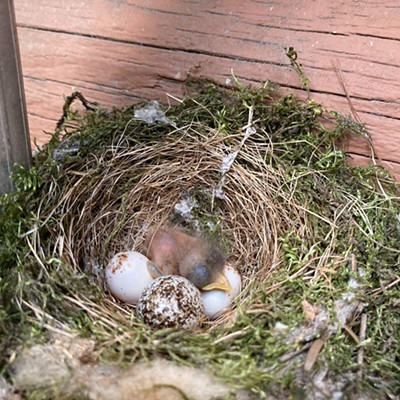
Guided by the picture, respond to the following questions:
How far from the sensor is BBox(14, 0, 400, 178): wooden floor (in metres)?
1.37

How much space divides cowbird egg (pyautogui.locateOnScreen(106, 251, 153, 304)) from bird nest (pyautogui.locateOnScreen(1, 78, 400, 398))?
1.2 inches

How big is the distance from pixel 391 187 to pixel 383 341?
44 centimetres

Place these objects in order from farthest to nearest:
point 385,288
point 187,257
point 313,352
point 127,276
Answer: point 187,257
point 127,276
point 385,288
point 313,352

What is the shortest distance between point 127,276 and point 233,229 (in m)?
0.32

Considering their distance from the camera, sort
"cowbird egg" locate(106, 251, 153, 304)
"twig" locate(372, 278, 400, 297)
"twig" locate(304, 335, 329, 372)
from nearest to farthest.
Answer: "twig" locate(304, 335, 329, 372) → "twig" locate(372, 278, 400, 297) → "cowbird egg" locate(106, 251, 153, 304)

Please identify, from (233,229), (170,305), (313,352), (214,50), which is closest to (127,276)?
(170,305)

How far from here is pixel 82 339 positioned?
3.44 ft

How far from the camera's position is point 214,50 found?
150cm

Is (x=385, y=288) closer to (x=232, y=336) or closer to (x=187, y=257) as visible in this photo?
(x=232, y=336)

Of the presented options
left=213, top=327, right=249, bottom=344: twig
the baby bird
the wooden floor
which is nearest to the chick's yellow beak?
the baby bird

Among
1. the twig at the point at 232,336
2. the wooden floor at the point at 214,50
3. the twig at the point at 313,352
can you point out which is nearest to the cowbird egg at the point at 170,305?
the twig at the point at 232,336

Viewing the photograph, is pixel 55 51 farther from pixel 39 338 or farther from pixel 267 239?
pixel 39 338

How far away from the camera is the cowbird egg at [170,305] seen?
124cm

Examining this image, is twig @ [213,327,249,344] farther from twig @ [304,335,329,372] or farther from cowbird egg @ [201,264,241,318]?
cowbird egg @ [201,264,241,318]
